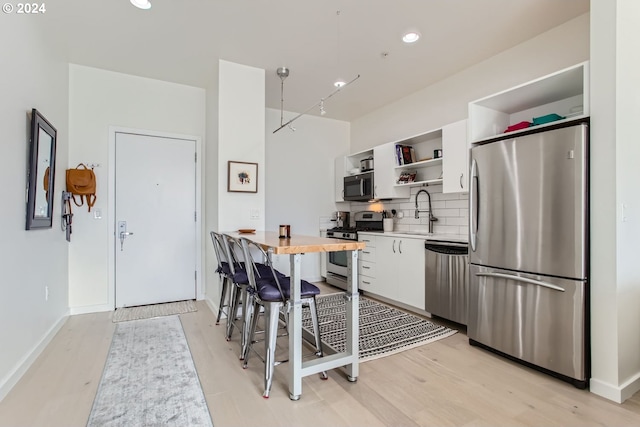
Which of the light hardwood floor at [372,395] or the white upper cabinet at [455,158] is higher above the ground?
the white upper cabinet at [455,158]

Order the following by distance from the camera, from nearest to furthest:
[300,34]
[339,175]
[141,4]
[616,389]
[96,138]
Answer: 1. [616,389]
2. [141,4]
3. [300,34]
4. [96,138]
5. [339,175]

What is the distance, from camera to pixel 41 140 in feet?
8.77

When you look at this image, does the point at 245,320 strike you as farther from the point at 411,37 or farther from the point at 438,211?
the point at 411,37

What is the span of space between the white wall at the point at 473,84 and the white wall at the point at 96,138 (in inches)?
130

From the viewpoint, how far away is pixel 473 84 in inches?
148

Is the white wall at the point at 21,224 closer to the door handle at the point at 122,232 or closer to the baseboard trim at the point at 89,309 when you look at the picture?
the baseboard trim at the point at 89,309

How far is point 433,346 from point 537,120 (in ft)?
6.96

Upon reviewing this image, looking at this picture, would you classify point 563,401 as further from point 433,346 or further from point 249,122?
point 249,122

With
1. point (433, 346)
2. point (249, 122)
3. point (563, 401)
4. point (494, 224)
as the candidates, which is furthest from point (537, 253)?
point (249, 122)

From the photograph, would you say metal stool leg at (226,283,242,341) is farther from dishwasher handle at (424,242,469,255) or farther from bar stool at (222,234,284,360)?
dishwasher handle at (424,242,469,255)

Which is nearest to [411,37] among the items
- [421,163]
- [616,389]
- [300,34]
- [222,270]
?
[300,34]

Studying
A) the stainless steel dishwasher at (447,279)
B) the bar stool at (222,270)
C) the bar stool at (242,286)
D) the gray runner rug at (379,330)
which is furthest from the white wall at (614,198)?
the bar stool at (222,270)

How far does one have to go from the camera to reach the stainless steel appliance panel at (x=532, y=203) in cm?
215

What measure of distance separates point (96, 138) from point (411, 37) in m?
3.76
